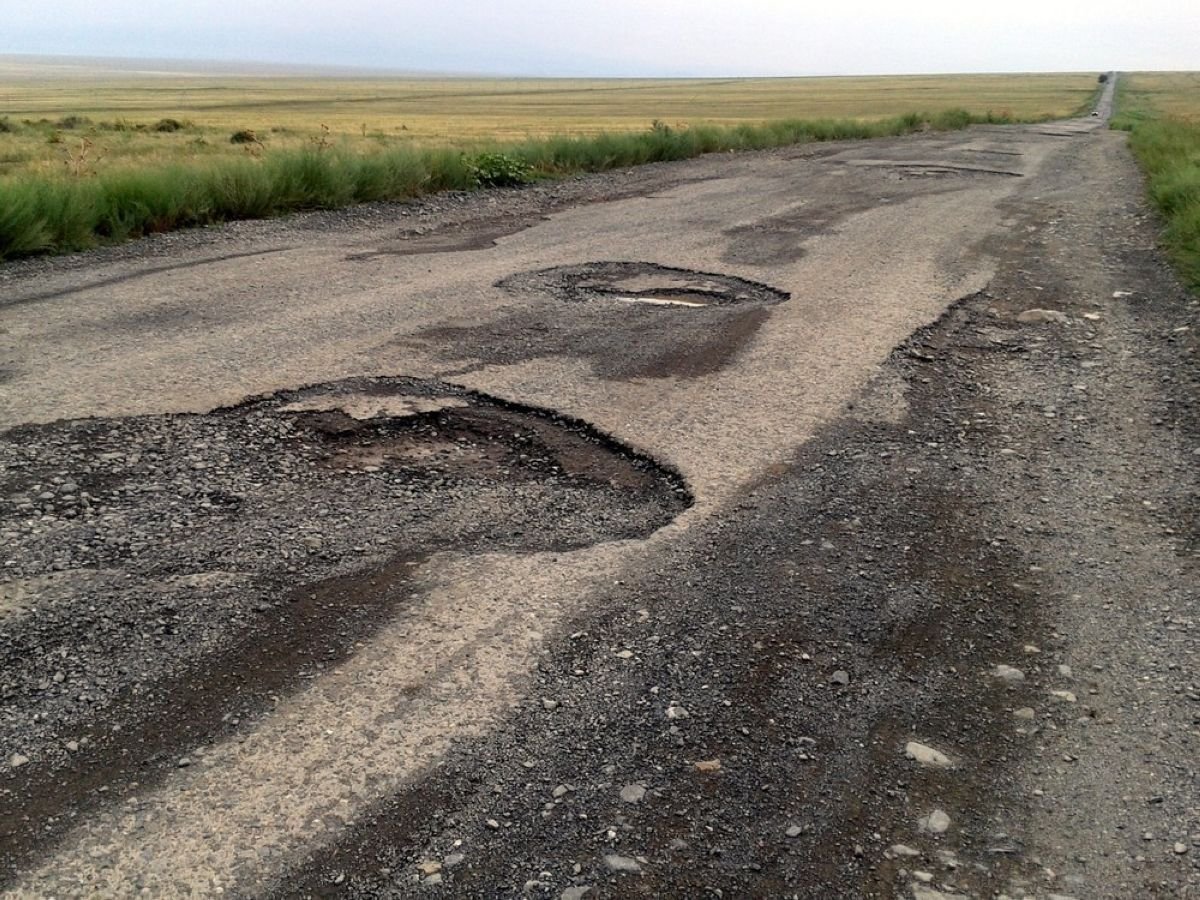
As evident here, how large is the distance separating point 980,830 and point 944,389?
3.59 metres

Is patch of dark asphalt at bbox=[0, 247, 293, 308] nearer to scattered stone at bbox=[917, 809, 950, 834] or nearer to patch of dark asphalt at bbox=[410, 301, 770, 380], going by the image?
patch of dark asphalt at bbox=[410, 301, 770, 380]

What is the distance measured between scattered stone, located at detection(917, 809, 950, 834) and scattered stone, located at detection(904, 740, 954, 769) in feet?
0.60

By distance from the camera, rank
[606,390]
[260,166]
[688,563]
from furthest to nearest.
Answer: [260,166] < [606,390] < [688,563]

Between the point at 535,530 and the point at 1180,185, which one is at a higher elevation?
the point at 1180,185

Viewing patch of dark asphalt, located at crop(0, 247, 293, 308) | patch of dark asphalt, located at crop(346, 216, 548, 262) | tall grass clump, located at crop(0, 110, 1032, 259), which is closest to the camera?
patch of dark asphalt, located at crop(0, 247, 293, 308)

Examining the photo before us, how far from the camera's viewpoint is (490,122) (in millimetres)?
52844

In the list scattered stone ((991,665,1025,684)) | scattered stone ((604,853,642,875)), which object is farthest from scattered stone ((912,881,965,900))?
scattered stone ((991,665,1025,684))

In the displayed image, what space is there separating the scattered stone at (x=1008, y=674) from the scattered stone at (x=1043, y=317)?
462 centimetres

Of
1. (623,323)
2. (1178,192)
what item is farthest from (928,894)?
(1178,192)

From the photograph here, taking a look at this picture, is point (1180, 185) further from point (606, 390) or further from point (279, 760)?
point (279, 760)

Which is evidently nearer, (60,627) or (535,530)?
(60,627)

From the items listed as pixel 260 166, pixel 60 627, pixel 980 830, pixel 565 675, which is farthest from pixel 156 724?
pixel 260 166

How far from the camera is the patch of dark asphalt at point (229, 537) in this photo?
8.44 feet

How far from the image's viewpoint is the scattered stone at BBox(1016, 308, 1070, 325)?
6.91m
